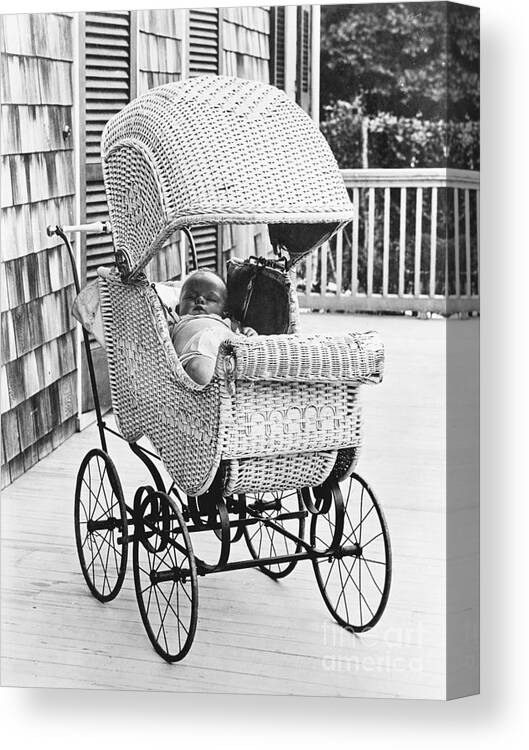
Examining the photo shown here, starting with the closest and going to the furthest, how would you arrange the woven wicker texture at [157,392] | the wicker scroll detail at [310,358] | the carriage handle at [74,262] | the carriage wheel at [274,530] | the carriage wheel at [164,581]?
the wicker scroll detail at [310,358], the woven wicker texture at [157,392], the carriage wheel at [164,581], the carriage handle at [74,262], the carriage wheel at [274,530]

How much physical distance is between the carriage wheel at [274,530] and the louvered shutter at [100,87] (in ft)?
2.84

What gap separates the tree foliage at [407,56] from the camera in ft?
8.86

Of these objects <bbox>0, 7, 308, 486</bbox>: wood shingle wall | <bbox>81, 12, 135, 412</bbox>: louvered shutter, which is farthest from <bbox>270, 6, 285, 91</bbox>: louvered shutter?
<bbox>81, 12, 135, 412</bbox>: louvered shutter

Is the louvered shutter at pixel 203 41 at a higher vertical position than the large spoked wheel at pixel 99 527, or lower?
higher

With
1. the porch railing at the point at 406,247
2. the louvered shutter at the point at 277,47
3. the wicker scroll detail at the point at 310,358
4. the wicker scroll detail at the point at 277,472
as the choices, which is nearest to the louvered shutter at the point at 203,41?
the louvered shutter at the point at 277,47

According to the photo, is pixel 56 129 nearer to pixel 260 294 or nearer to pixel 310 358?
pixel 260 294

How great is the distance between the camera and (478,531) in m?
2.79

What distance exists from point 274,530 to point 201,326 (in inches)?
28.7

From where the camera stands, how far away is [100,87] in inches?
123

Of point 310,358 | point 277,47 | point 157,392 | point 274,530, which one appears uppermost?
point 277,47

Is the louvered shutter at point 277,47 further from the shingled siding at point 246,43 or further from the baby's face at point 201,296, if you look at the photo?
the baby's face at point 201,296

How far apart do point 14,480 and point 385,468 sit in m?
0.97

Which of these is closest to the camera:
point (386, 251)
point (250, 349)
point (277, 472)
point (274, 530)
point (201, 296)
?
point (250, 349)

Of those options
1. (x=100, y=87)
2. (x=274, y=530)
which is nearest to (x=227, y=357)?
(x=274, y=530)
